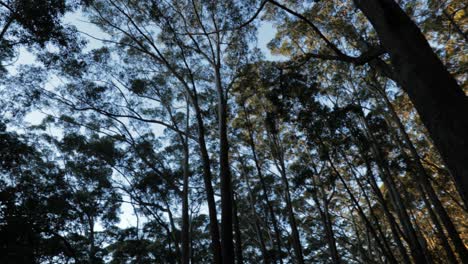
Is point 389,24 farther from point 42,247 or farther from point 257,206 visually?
point 257,206

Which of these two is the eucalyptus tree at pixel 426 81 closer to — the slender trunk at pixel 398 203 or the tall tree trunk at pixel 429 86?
the tall tree trunk at pixel 429 86

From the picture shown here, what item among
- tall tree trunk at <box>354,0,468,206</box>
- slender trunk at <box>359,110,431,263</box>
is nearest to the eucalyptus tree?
tall tree trunk at <box>354,0,468,206</box>

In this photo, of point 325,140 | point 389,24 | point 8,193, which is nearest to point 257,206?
point 325,140

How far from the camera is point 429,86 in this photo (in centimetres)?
138

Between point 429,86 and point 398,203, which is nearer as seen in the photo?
point 429,86

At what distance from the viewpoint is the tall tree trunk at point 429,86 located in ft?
4.06

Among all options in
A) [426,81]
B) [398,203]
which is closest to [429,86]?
[426,81]

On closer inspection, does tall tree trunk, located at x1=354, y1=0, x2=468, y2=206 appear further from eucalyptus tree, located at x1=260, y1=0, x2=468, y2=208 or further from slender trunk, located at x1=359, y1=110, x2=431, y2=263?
slender trunk, located at x1=359, y1=110, x2=431, y2=263

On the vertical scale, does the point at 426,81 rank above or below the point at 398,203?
below

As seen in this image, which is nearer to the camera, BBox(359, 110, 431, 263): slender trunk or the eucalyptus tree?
the eucalyptus tree

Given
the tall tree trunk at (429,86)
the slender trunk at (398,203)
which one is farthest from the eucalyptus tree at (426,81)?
the slender trunk at (398,203)

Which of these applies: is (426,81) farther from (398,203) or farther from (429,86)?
(398,203)

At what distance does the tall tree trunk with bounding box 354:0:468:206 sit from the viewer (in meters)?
1.24

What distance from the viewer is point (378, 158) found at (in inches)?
405
